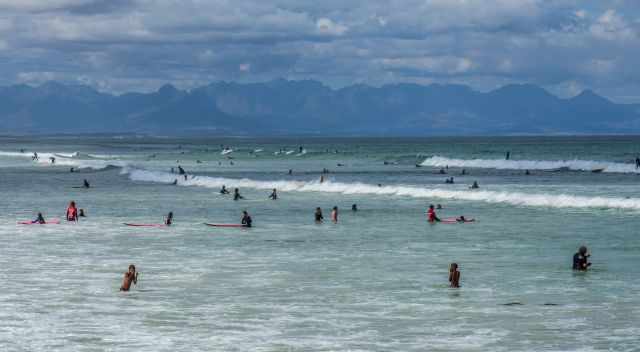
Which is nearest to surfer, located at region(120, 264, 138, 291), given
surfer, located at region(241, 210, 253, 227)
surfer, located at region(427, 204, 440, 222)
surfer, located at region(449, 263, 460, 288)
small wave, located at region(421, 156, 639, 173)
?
surfer, located at region(449, 263, 460, 288)

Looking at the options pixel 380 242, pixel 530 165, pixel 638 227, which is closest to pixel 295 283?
pixel 380 242

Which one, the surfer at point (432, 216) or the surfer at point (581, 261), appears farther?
the surfer at point (432, 216)

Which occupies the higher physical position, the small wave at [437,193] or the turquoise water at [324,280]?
the small wave at [437,193]

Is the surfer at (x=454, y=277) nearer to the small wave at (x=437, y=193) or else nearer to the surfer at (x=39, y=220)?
the surfer at (x=39, y=220)

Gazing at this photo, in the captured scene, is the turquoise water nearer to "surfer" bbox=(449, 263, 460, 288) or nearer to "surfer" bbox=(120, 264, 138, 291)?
"surfer" bbox=(120, 264, 138, 291)

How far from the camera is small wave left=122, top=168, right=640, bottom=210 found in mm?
64125

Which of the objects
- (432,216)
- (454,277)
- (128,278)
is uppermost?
(432,216)

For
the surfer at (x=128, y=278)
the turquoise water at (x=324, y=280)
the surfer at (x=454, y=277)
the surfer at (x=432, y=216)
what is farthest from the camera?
the surfer at (x=432, y=216)

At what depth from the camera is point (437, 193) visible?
76375mm

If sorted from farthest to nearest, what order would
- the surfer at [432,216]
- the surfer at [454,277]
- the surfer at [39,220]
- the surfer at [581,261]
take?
the surfer at [432,216] < the surfer at [39,220] < the surfer at [581,261] < the surfer at [454,277]

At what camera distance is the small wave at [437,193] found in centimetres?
6412

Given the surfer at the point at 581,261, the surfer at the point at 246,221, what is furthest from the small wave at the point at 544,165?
the surfer at the point at 581,261

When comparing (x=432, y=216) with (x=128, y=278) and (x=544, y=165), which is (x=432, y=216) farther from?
(x=544, y=165)

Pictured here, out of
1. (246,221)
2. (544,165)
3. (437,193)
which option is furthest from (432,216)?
(544,165)
